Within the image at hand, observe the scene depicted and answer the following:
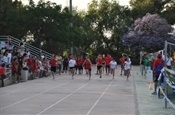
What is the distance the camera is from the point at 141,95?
1920cm

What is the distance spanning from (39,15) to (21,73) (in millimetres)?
12647

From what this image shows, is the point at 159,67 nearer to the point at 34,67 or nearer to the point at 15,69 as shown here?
the point at 15,69

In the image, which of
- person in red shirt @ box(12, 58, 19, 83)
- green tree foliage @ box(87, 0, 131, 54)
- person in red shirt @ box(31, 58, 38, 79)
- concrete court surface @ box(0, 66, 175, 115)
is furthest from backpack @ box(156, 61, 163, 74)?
green tree foliage @ box(87, 0, 131, 54)

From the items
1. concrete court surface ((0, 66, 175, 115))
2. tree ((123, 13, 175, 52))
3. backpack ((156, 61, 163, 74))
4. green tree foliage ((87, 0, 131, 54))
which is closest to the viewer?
concrete court surface ((0, 66, 175, 115))

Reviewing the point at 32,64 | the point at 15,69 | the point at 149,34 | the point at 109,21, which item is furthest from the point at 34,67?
the point at 109,21

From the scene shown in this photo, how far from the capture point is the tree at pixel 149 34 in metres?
65.5

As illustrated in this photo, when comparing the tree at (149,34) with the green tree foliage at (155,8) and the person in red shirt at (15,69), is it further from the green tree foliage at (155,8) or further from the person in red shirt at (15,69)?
the person in red shirt at (15,69)

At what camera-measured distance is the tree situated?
6547 cm

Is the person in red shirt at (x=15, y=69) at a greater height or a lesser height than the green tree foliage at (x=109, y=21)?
lesser

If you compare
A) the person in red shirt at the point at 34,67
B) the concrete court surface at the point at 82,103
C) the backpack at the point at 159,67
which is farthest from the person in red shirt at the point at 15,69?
the backpack at the point at 159,67

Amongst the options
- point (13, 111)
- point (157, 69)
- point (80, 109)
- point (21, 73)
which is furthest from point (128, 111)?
point (21, 73)

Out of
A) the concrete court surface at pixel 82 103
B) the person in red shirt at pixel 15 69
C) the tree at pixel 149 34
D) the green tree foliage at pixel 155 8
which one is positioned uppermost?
the green tree foliage at pixel 155 8

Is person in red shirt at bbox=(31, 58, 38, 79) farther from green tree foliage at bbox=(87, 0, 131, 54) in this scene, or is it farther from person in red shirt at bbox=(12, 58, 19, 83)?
green tree foliage at bbox=(87, 0, 131, 54)

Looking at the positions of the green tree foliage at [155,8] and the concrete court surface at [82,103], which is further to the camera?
the green tree foliage at [155,8]
